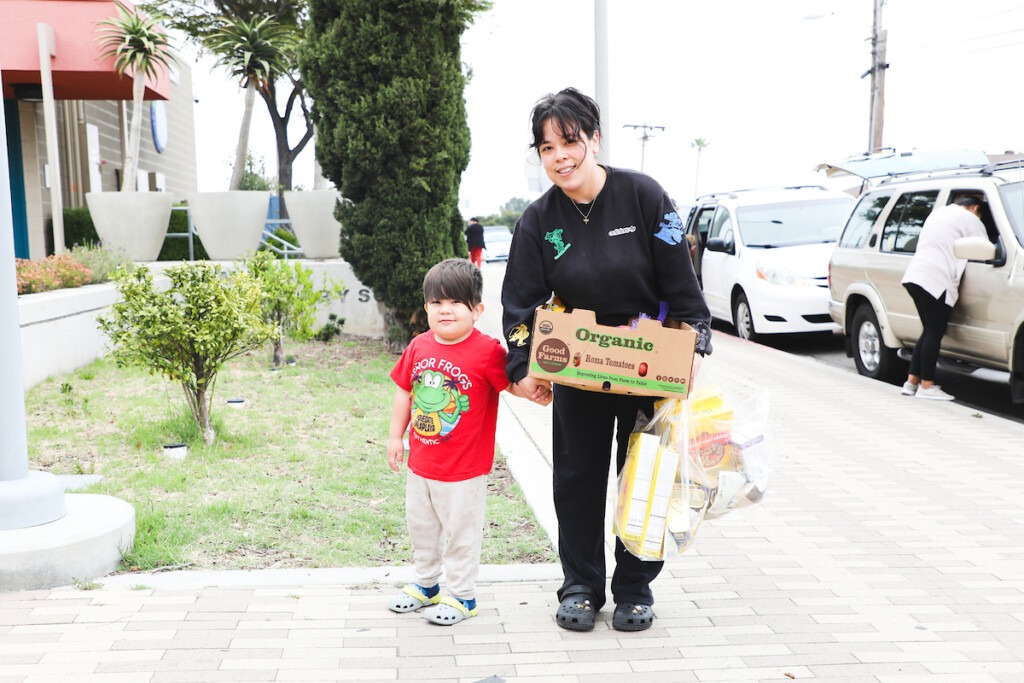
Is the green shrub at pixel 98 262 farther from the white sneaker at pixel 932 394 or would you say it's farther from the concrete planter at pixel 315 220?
the white sneaker at pixel 932 394

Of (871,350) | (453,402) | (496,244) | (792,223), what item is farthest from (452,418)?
(496,244)

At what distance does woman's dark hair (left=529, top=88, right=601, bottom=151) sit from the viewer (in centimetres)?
329

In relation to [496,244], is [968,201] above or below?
above

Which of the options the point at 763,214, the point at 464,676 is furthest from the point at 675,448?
the point at 763,214

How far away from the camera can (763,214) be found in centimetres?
1332

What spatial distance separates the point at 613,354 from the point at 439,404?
2.29ft

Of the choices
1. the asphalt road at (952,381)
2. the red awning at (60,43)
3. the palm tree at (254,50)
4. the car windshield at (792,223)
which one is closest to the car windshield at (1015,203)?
the asphalt road at (952,381)

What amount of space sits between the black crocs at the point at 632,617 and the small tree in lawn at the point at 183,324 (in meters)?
3.39

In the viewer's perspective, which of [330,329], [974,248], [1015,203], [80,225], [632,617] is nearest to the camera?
[632,617]

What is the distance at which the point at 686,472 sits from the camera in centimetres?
336

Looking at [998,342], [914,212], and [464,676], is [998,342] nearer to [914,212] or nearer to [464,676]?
[914,212]

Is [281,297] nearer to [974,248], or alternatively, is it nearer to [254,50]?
[974,248]

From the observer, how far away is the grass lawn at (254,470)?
175 inches

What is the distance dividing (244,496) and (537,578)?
6.16 ft
